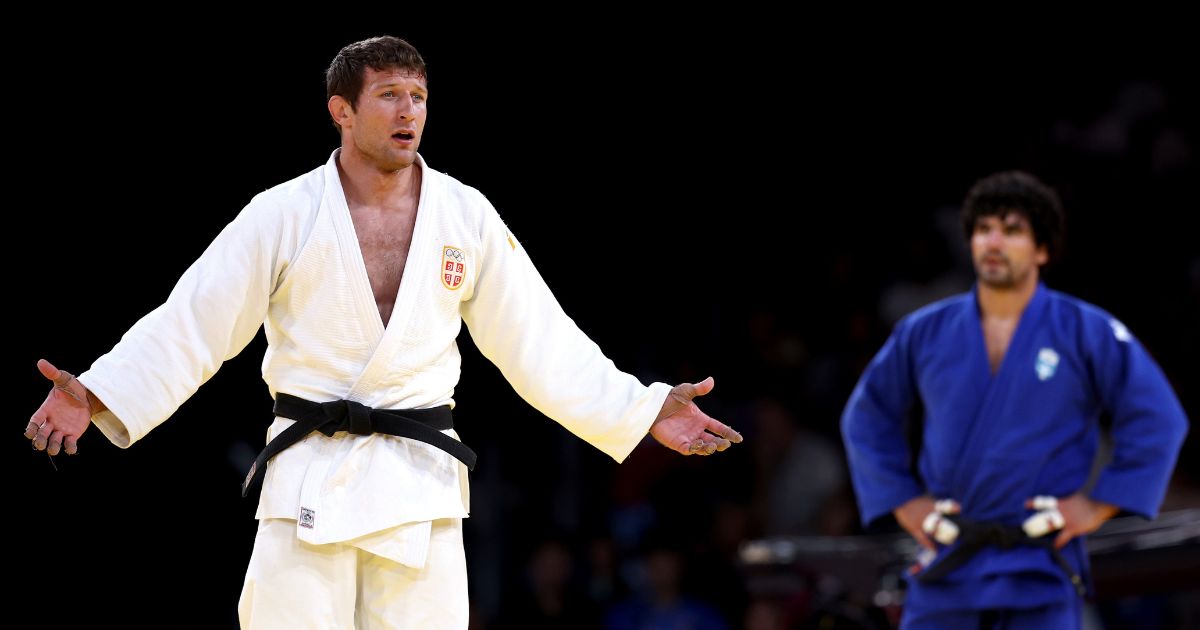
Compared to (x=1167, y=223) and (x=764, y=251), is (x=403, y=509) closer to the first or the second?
(x=764, y=251)

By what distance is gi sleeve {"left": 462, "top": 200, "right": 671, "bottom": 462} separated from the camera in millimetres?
2660

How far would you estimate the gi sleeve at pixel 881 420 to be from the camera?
12.4 feet

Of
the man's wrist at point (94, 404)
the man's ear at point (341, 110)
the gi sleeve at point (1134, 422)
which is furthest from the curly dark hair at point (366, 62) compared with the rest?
the gi sleeve at point (1134, 422)

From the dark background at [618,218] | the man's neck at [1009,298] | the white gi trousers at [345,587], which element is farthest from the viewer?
Answer: the dark background at [618,218]

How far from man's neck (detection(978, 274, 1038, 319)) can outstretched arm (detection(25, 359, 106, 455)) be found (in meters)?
2.42

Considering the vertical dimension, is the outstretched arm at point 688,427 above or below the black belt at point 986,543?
above

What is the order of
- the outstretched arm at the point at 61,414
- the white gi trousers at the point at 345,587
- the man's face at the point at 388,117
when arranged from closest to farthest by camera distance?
1. the outstretched arm at the point at 61,414
2. the white gi trousers at the point at 345,587
3. the man's face at the point at 388,117

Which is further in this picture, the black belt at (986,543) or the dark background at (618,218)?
the dark background at (618,218)

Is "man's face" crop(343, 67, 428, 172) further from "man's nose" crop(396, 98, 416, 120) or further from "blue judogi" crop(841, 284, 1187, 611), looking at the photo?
"blue judogi" crop(841, 284, 1187, 611)

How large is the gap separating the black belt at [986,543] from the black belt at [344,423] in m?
1.54

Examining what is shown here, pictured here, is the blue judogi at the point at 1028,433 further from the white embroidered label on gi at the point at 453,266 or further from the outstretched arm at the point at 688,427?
the white embroidered label on gi at the point at 453,266

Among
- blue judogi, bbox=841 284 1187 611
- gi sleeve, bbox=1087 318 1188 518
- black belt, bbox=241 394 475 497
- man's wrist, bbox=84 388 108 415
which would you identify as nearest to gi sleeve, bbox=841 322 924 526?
blue judogi, bbox=841 284 1187 611

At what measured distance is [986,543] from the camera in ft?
11.4

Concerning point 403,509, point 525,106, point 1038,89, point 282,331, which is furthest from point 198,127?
point 1038,89
